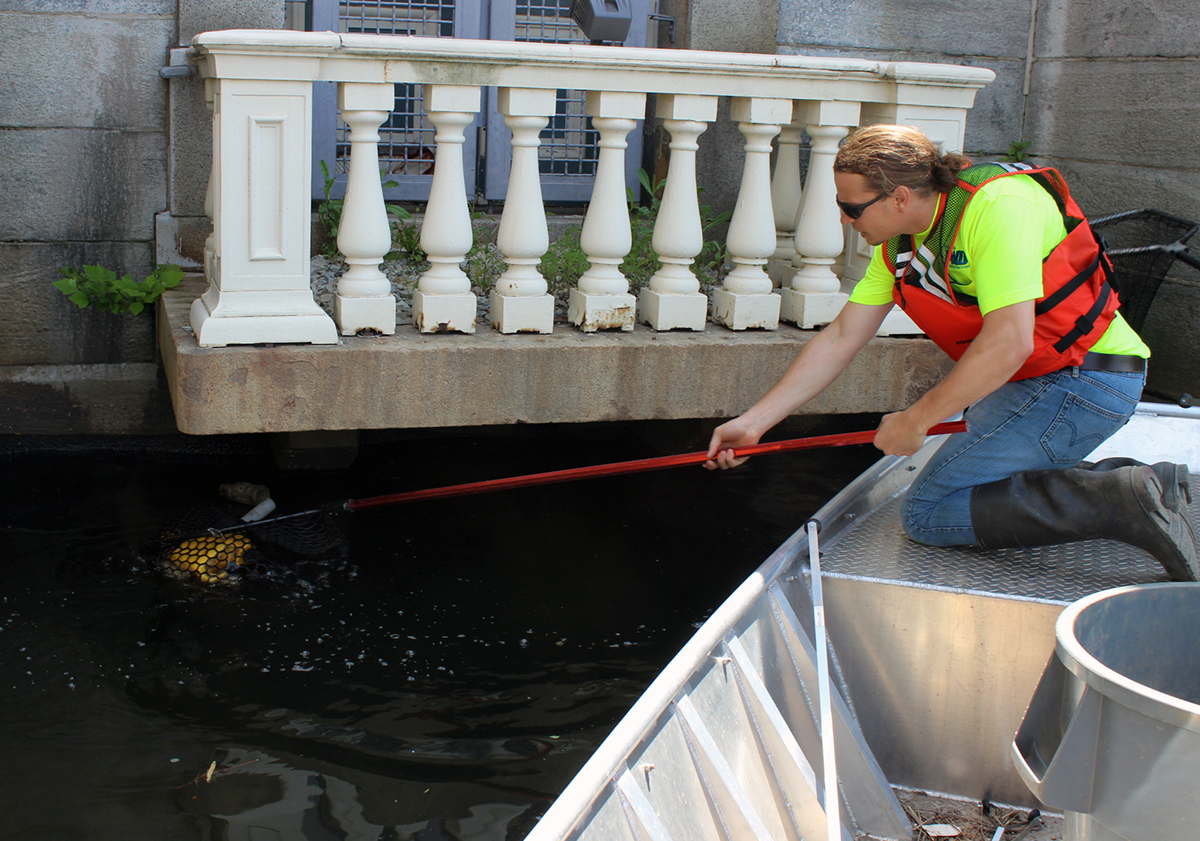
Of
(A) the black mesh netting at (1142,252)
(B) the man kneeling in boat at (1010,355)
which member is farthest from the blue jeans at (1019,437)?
(A) the black mesh netting at (1142,252)

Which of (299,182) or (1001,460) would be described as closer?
(1001,460)

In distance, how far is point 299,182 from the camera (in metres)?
3.68

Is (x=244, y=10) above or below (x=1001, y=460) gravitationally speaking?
above

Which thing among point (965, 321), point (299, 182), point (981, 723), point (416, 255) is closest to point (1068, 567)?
point (981, 723)

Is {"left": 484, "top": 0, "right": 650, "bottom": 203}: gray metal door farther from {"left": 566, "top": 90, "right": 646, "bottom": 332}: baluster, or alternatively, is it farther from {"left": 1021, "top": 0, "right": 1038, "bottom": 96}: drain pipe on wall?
{"left": 1021, "top": 0, "right": 1038, "bottom": 96}: drain pipe on wall

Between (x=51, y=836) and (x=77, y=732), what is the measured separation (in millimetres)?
469

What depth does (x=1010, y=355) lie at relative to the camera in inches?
102

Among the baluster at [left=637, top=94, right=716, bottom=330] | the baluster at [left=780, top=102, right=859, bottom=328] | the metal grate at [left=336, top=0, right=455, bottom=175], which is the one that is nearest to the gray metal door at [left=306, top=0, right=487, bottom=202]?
the metal grate at [left=336, top=0, right=455, bottom=175]

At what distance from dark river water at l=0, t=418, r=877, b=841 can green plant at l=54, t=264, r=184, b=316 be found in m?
0.84

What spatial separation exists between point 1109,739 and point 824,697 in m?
0.65

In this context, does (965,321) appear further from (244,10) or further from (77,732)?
(244,10)

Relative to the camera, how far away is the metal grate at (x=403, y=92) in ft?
Answer: 18.9

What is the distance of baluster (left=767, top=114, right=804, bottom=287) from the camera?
490 centimetres

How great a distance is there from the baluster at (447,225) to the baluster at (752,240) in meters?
1.11
